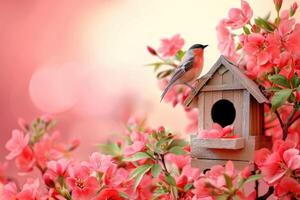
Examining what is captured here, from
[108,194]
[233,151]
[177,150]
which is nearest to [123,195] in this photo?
[108,194]

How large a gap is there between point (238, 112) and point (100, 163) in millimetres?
293

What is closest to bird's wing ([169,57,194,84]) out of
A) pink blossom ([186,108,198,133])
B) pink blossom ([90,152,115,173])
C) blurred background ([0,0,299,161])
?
pink blossom ([90,152,115,173])

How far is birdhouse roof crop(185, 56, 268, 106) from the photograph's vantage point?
0.80 meters

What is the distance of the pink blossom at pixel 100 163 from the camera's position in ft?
2.59

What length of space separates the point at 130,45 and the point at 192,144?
1214 millimetres

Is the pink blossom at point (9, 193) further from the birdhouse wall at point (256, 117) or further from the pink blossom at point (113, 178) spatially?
the birdhouse wall at point (256, 117)

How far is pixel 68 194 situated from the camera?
31.1 inches

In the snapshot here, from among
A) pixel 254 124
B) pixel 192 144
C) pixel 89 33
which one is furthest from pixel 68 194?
pixel 89 33

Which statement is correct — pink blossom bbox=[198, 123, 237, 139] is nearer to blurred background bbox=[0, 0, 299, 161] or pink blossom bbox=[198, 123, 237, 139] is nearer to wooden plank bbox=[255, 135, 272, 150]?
wooden plank bbox=[255, 135, 272, 150]

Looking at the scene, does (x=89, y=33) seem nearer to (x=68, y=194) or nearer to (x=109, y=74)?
(x=109, y=74)

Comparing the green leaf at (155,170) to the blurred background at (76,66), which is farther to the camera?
the blurred background at (76,66)

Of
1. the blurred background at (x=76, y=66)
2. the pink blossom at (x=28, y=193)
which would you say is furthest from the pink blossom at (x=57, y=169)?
the blurred background at (x=76, y=66)

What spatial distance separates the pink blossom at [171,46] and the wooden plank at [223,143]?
28 cm

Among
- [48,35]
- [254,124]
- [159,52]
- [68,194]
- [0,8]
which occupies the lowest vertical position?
[68,194]
